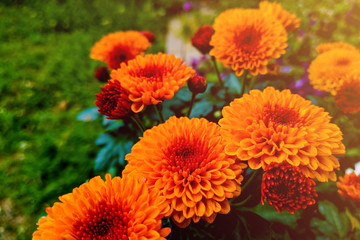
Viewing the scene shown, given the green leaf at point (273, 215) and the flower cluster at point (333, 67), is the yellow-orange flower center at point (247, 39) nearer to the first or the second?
the flower cluster at point (333, 67)

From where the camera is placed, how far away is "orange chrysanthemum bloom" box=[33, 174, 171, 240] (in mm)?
769

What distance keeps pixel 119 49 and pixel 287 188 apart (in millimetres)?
1137

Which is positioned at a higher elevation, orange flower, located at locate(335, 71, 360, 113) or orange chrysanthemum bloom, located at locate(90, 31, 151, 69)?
orange flower, located at locate(335, 71, 360, 113)

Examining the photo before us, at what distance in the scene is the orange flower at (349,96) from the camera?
1.25 metres

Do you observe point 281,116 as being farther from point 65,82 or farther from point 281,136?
point 65,82

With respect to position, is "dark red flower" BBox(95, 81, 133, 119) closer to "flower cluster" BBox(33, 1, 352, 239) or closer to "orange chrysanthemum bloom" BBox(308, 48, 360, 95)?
"flower cluster" BBox(33, 1, 352, 239)

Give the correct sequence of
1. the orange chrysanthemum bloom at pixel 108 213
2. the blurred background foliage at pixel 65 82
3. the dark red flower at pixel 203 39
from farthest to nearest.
→ 1. the blurred background foliage at pixel 65 82
2. the dark red flower at pixel 203 39
3. the orange chrysanthemum bloom at pixel 108 213

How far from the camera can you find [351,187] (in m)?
1.15

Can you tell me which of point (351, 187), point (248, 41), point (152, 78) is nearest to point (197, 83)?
point (152, 78)

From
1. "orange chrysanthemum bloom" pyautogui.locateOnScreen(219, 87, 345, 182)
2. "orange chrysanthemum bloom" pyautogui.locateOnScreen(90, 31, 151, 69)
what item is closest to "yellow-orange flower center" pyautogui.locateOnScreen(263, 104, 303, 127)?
"orange chrysanthemum bloom" pyautogui.locateOnScreen(219, 87, 345, 182)

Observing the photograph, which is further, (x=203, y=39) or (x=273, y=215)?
(x=203, y=39)

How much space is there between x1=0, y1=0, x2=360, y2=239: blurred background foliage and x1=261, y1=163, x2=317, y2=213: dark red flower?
1.16 ft

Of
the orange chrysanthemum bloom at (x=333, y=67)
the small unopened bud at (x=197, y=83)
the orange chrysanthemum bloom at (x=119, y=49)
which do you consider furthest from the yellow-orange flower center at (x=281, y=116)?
the orange chrysanthemum bloom at (x=119, y=49)

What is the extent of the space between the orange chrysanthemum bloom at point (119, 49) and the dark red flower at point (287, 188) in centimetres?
100
